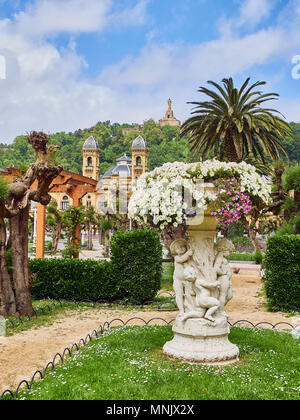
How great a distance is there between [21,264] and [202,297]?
16.2ft

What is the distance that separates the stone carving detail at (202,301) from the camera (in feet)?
16.6

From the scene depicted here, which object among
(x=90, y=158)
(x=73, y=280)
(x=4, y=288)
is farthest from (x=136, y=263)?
(x=90, y=158)

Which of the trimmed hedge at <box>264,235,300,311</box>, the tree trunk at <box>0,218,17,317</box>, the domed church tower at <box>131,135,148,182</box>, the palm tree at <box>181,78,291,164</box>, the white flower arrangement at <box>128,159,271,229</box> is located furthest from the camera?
the domed church tower at <box>131,135,148,182</box>

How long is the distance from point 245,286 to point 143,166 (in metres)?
45.4

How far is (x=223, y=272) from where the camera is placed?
5312 millimetres

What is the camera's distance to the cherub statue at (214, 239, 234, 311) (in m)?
5.28

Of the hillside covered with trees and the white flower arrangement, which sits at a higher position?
the hillside covered with trees

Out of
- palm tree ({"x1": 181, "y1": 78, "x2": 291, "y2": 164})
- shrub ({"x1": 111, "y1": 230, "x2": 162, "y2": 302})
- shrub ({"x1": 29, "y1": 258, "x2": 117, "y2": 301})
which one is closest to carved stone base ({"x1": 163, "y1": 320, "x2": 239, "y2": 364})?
shrub ({"x1": 111, "y1": 230, "x2": 162, "y2": 302})

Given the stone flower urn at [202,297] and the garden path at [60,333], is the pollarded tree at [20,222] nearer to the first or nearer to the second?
the garden path at [60,333]

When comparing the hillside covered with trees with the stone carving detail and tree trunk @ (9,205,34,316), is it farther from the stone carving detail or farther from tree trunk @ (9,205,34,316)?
the stone carving detail

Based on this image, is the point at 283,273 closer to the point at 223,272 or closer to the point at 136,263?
the point at 136,263

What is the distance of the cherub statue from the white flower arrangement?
2.57 ft

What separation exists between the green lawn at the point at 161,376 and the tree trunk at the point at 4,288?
3059 millimetres
